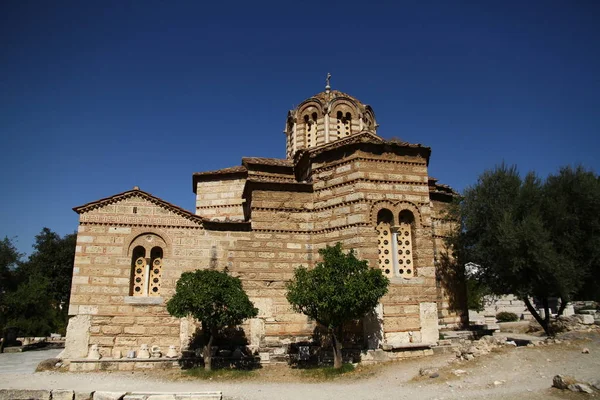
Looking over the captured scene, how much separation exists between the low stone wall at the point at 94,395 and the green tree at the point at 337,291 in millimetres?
3168

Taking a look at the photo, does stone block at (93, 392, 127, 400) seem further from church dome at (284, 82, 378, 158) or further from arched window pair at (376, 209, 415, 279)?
church dome at (284, 82, 378, 158)

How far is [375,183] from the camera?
43.3 feet

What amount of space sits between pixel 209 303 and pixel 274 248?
128 inches

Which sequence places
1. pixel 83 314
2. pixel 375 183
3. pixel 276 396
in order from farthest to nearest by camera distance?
pixel 375 183 → pixel 83 314 → pixel 276 396

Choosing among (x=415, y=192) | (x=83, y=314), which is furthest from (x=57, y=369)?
(x=415, y=192)

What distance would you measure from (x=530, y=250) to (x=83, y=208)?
13015mm

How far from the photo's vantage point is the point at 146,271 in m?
13.2

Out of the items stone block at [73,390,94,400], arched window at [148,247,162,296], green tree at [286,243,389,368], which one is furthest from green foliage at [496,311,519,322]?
stone block at [73,390,94,400]

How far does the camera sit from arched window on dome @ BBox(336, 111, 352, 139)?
1942cm

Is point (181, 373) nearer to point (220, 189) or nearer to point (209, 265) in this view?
point (209, 265)

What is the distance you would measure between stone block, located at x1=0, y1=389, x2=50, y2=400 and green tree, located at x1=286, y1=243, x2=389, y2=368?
557 centimetres

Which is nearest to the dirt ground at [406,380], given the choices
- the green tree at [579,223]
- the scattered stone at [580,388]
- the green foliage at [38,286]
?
the scattered stone at [580,388]

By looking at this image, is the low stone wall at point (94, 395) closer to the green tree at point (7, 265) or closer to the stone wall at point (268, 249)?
the stone wall at point (268, 249)

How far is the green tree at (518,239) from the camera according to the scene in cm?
1249
